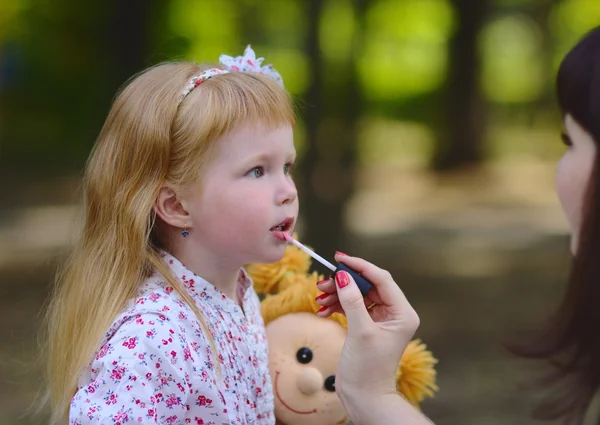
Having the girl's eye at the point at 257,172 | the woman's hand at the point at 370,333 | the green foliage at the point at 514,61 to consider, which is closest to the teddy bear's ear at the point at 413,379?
the woman's hand at the point at 370,333

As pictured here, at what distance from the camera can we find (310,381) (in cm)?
197

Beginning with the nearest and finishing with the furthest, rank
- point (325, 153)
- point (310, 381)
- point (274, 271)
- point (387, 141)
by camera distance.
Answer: point (310, 381), point (274, 271), point (325, 153), point (387, 141)

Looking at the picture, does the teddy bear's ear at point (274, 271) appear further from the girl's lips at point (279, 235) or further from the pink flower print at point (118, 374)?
the pink flower print at point (118, 374)

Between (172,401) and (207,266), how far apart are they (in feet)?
1.04

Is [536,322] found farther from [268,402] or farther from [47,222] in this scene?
[47,222]

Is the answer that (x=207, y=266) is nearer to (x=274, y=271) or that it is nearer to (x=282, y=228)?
(x=282, y=228)

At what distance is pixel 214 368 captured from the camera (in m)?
1.65

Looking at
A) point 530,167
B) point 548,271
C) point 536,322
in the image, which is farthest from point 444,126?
point 536,322

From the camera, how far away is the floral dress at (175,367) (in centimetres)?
151

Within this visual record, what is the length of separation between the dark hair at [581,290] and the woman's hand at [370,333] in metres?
0.24

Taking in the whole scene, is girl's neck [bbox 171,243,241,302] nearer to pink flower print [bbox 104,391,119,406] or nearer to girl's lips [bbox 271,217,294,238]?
girl's lips [bbox 271,217,294,238]

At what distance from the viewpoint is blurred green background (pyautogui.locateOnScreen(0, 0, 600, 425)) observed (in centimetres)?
511

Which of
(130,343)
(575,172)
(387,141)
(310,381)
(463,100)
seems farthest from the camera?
(387,141)

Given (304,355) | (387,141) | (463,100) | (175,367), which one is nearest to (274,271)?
(304,355)
